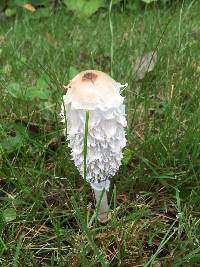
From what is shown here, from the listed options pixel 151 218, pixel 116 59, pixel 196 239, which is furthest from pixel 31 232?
pixel 116 59

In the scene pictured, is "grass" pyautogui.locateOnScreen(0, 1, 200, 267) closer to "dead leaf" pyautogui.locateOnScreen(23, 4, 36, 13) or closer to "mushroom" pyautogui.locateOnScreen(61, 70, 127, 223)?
"mushroom" pyautogui.locateOnScreen(61, 70, 127, 223)

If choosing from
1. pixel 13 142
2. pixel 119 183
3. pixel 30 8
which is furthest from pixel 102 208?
pixel 30 8

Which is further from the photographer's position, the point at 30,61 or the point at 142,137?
the point at 30,61

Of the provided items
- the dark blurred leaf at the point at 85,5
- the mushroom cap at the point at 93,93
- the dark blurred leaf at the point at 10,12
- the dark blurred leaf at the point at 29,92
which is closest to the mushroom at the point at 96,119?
the mushroom cap at the point at 93,93

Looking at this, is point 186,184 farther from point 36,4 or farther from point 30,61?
point 36,4

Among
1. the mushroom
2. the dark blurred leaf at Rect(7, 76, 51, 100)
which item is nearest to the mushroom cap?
the mushroom

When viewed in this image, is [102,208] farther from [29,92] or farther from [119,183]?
[29,92]

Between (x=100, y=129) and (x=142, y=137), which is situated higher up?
(x=100, y=129)
